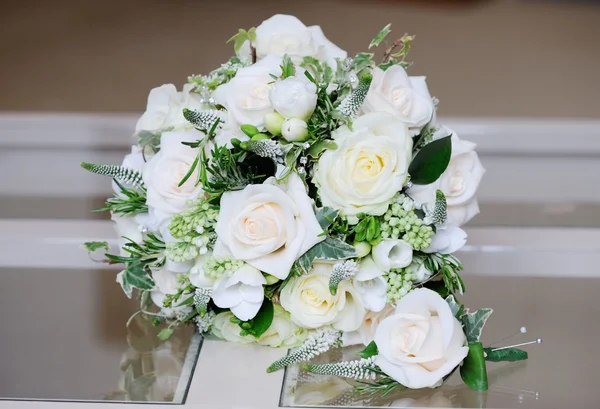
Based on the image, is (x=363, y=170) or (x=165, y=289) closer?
(x=363, y=170)

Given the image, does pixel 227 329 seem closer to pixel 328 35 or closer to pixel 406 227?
pixel 406 227

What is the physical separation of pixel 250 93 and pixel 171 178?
155mm

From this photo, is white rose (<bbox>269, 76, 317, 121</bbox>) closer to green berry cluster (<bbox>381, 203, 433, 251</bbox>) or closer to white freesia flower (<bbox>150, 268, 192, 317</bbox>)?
green berry cluster (<bbox>381, 203, 433, 251</bbox>)

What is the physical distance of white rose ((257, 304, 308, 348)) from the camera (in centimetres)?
113

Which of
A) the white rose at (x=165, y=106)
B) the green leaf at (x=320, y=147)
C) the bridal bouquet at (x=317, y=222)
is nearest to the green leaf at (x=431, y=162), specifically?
the bridal bouquet at (x=317, y=222)

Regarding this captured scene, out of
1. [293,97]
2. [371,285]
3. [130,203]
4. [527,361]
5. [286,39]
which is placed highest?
[286,39]

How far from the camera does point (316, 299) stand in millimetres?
1093

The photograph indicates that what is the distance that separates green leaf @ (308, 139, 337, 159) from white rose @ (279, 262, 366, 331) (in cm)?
14

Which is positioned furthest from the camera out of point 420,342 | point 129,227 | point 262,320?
point 129,227

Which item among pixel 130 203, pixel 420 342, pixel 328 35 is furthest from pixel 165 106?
pixel 328 35

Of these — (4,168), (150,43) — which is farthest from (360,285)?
(150,43)

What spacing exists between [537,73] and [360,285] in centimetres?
366

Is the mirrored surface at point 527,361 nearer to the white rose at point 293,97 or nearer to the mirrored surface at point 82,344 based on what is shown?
the mirrored surface at point 82,344

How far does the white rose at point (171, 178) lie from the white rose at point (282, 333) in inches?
7.4
